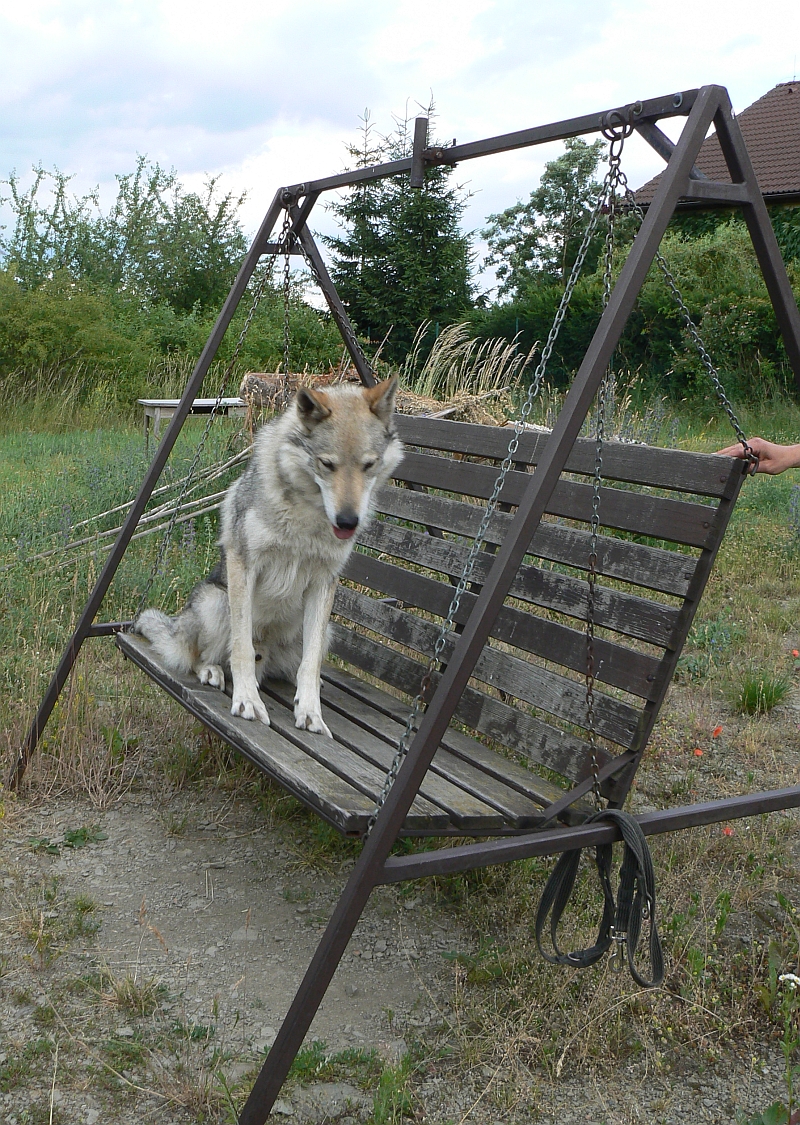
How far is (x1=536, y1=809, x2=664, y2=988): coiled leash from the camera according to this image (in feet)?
7.74

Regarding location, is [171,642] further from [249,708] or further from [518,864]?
[518,864]

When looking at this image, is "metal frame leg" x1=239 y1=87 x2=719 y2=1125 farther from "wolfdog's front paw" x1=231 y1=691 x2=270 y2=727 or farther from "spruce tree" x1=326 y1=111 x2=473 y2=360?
"spruce tree" x1=326 y1=111 x2=473 y2=360

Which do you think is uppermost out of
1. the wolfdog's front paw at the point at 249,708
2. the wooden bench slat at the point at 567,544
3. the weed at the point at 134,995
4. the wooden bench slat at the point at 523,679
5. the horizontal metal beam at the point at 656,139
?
the horizontal metal beam at the point at 656,139

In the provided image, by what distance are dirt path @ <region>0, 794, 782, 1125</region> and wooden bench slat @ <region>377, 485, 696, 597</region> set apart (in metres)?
1.35

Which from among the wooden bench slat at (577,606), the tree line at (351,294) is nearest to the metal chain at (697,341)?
the wooden bench slat at (577,606)

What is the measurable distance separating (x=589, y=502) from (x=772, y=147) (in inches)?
769

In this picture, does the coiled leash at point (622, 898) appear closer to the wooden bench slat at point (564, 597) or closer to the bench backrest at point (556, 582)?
the bench backrest at point (556, 582)

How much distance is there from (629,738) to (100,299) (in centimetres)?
1529

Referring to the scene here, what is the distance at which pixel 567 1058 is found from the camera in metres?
2.45

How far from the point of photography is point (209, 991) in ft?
8.81

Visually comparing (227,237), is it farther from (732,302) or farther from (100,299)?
→ (732,302)

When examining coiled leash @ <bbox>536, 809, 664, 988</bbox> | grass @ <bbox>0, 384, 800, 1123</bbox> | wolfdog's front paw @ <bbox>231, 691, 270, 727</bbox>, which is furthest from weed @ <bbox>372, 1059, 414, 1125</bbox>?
wolfdog's front paw @ <bbox>231, 691, 270, 727</bbox>

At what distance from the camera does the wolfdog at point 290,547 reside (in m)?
3.14

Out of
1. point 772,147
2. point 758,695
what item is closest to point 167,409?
point 758,695
